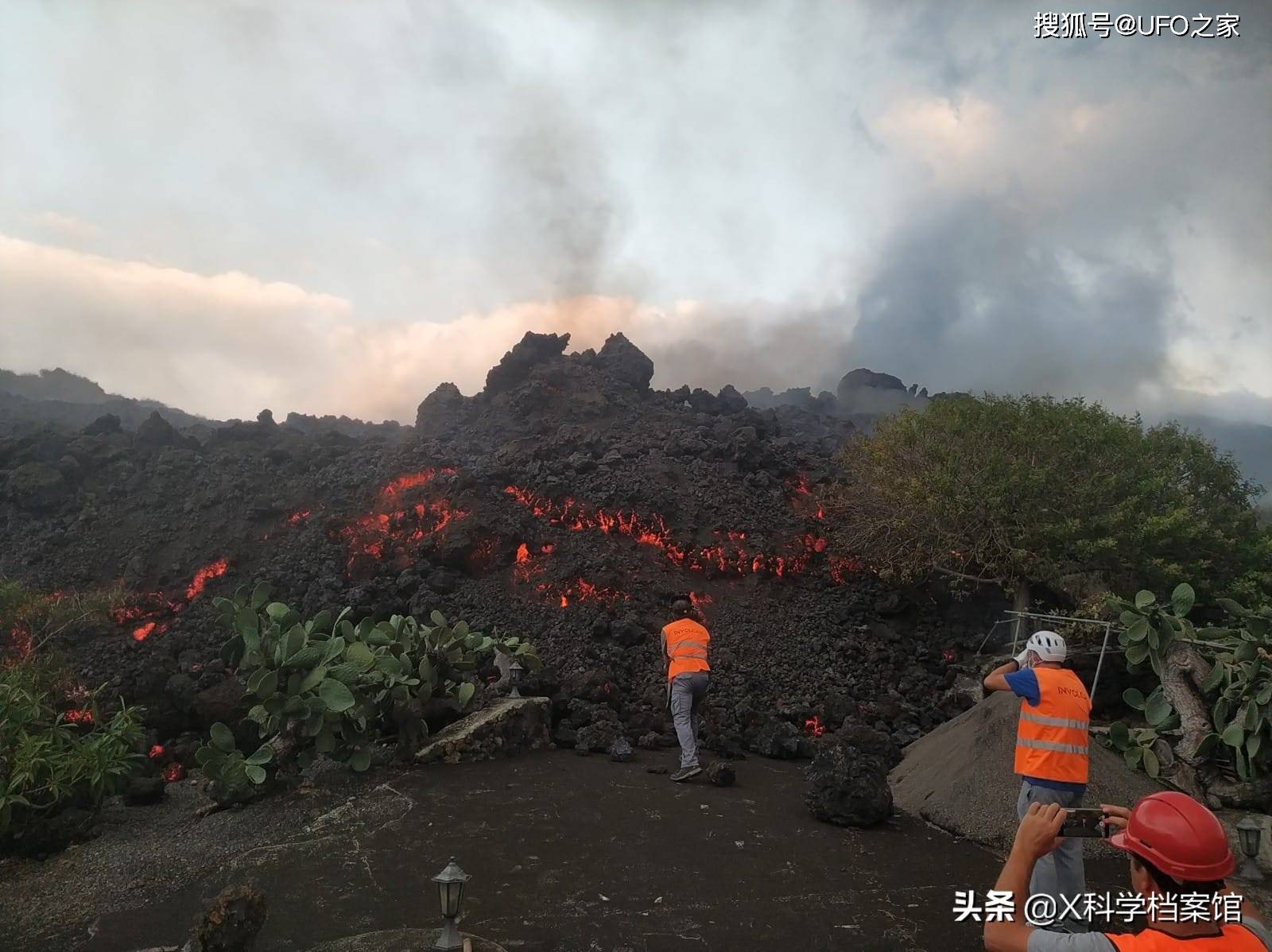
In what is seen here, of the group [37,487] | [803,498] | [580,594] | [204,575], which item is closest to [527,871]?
[580,594]

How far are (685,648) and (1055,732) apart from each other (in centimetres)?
510

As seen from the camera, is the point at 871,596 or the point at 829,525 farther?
the point at 829,525

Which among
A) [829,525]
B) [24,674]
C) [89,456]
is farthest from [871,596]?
[89,456]

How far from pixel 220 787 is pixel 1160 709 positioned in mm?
10916

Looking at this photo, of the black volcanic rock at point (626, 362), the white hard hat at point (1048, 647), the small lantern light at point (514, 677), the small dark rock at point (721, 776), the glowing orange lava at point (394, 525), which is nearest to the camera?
the white hard hat at point (1048, 647)

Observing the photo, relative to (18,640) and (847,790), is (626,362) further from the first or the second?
(847,790)

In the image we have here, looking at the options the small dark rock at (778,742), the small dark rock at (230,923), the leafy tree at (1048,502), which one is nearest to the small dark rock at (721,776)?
the small dark rock at (778,742)

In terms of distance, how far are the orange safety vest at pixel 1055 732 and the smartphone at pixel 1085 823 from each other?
282 cm

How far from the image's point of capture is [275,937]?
17.2 ft

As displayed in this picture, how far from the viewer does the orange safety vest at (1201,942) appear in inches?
74.5

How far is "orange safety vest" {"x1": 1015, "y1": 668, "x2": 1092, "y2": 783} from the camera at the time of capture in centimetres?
505

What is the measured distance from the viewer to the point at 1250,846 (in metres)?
6.45

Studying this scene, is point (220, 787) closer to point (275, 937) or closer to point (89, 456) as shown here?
point (275, 937)

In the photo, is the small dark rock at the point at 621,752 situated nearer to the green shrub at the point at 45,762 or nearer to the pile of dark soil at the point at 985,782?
the pile of dark soil at the point at 985,782
